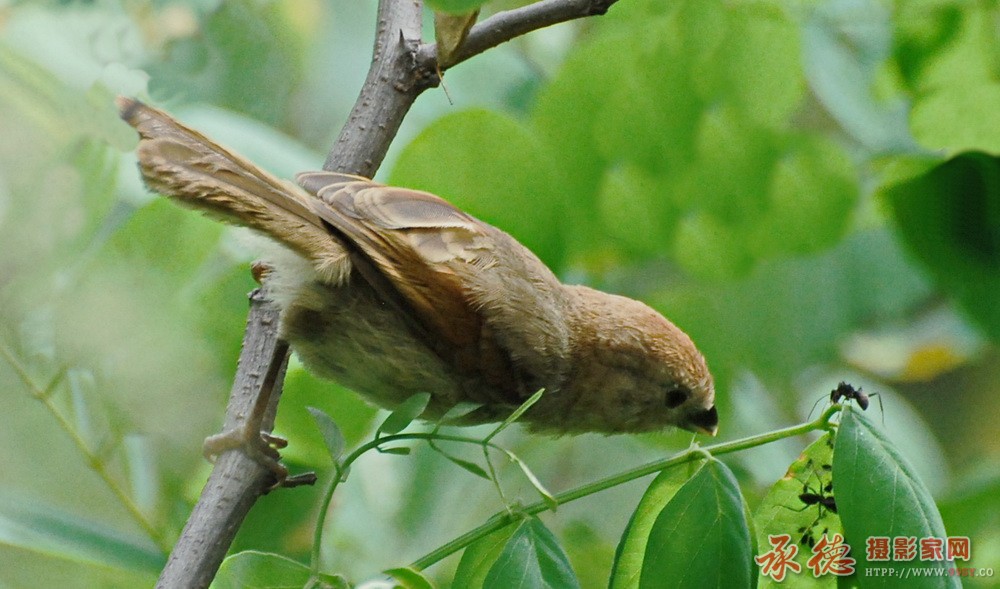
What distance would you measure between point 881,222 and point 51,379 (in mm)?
2407

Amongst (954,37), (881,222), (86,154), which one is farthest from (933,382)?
(86,154)

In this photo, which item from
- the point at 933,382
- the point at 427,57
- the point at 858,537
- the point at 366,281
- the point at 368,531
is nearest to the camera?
the point at 858,537

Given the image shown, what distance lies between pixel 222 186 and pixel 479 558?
81cm

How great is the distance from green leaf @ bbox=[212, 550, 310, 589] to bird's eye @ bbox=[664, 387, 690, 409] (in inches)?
46.9

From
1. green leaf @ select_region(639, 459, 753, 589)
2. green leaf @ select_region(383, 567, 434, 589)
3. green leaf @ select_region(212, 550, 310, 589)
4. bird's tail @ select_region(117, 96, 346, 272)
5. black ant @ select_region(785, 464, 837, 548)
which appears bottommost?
green leaf @ select_region(212, 550, 310, 589)

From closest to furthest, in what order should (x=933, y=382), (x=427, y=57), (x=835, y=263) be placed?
1. (x=427, y=57)
2. (x=835, y=263)
3. (x=933, y=382)

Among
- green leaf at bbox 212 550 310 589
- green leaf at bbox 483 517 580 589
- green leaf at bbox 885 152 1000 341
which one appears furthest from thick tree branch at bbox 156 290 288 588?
green leaf at bbox 885 152 1000 341

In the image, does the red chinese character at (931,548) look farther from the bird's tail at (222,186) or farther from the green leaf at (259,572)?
the bird's tail at (222,186)

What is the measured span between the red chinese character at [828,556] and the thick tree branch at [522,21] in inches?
33.9

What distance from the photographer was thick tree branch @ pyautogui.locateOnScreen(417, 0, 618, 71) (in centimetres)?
161

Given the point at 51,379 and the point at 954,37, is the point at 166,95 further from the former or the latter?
the point at 954,37

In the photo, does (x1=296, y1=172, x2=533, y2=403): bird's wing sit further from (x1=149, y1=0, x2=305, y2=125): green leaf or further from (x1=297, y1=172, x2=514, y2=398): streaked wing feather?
(x1=149, y1=0, x2=305, y2=125): green leaf

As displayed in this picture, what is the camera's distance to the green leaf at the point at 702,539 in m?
1.33

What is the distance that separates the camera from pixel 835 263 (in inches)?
122
